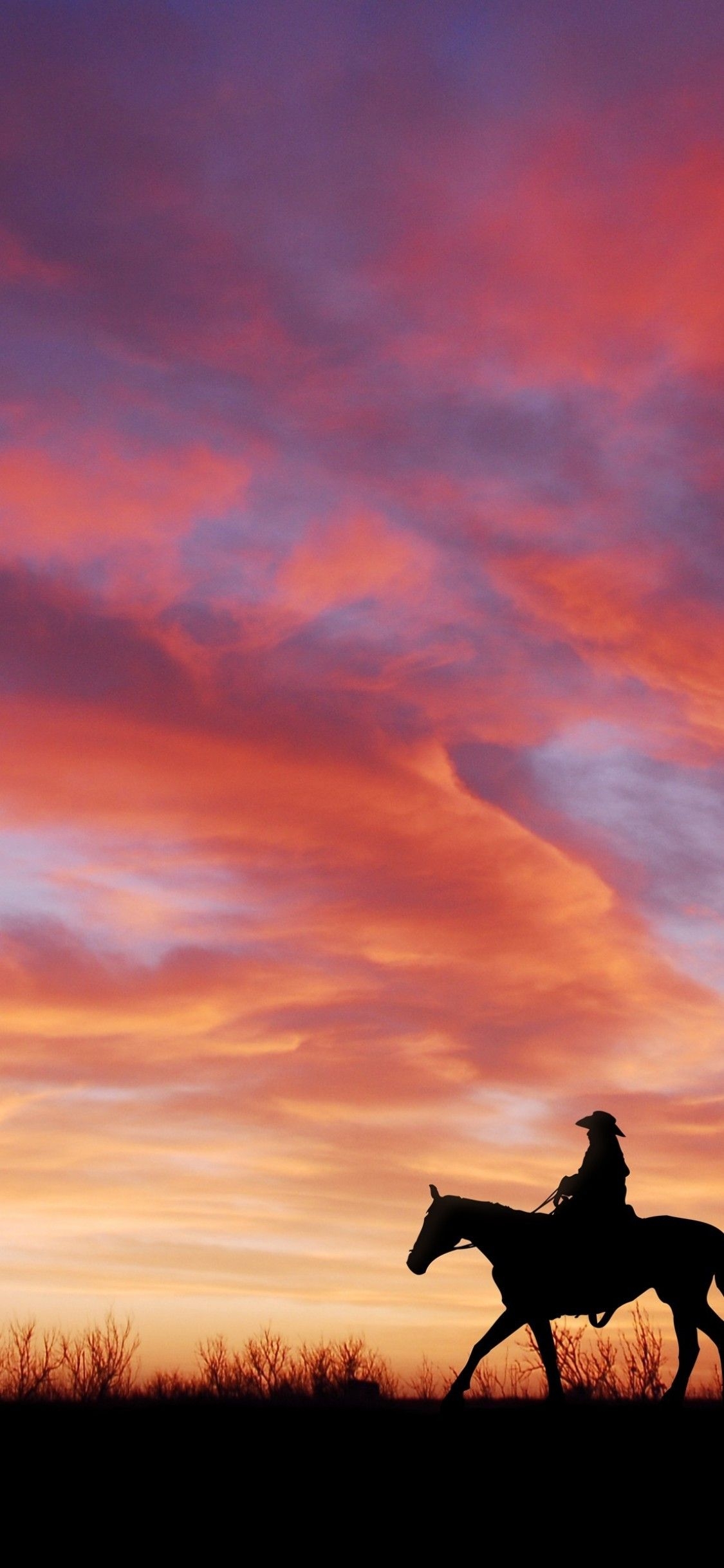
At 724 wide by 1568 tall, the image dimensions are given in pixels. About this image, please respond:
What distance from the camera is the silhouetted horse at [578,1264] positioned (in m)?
16.1

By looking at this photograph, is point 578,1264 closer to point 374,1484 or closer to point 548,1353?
point 548,1353

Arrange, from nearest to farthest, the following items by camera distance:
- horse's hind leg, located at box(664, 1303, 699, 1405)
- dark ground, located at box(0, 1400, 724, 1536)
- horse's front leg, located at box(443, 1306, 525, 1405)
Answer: dark ground, located at box(0, 1400, 724, 1536) < horse's front leg, located at box(443, 1306, 525, 1405) < horse's hind leg, located at box(664, 1303, 699, 1405)

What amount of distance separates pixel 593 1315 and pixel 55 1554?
30.5 feet

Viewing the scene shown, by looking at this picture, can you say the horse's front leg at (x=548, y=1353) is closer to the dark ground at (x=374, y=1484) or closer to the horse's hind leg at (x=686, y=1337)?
the dark ground at (x=374, y=1484)

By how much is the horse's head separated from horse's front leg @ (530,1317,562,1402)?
Answer: 126cm

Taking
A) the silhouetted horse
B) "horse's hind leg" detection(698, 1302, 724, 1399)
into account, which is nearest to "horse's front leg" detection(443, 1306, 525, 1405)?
the silhouetted horse

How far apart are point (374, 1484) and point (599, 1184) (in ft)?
20.5

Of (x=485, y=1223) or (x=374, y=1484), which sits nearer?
(x=374, y=1484)

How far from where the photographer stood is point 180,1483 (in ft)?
36.5

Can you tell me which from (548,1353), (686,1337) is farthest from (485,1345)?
(686,1337)

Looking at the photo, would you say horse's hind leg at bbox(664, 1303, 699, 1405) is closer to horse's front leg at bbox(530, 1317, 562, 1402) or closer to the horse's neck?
horse's front leg at bbox(530, 1317, 562, 1402)

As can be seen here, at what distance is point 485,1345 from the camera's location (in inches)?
601

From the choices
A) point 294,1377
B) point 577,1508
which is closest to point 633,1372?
point 294,1377

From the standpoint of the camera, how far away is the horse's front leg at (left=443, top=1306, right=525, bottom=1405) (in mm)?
14422
